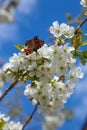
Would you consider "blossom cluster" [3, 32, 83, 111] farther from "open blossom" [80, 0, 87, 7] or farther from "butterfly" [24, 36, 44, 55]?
"open blossom" [80, 0, 87, 7]

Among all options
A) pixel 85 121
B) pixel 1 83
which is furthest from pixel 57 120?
pixel 1 83

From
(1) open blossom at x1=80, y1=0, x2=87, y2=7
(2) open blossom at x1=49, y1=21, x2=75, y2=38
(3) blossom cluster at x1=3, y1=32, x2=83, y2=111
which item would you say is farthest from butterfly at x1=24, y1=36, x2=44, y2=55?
(1) open blossom at x1=80, y1=0, x2=87, y2=7

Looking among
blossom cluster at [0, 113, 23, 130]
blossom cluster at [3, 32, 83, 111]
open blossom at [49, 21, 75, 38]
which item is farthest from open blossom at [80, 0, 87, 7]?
blossom cluster at [0, 113, 23, 130]

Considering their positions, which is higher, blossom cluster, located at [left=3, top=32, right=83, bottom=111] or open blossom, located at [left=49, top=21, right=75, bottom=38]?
open blossom, located at [left=49, top=21, right=75, bottom=38]

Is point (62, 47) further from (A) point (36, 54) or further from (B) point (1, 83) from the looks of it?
(B) point (1, 83)

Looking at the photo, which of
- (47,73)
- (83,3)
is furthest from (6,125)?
(83,3)

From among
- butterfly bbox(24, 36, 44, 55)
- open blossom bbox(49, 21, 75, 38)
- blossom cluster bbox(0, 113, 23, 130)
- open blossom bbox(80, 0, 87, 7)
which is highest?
open blossom bbox(80, 0, 87, 7)

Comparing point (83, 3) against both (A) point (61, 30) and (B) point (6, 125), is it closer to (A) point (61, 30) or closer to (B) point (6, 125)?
(A) point (61, 30)

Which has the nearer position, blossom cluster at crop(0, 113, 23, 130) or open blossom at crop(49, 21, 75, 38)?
open blossom at crop(49, 21, 75, 38)
